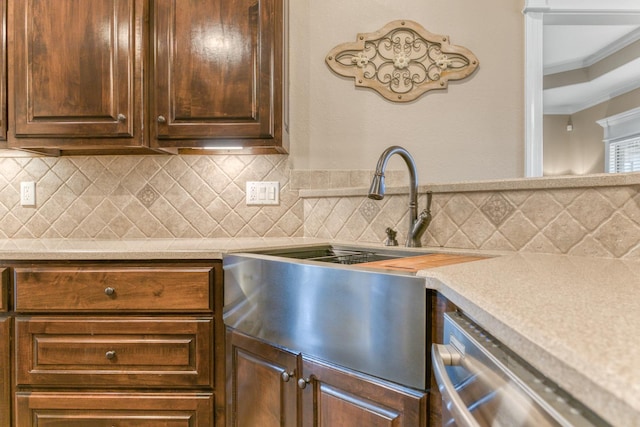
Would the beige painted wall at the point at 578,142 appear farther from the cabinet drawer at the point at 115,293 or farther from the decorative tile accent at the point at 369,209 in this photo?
the cabinet drawer at the point at 115,293

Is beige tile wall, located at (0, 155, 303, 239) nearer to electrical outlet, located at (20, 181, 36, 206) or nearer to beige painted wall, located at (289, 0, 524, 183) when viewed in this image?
electrical outlet, located at (20, 181, 36, 206)

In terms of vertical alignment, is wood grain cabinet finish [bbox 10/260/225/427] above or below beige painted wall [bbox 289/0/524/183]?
below

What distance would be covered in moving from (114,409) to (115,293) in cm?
39

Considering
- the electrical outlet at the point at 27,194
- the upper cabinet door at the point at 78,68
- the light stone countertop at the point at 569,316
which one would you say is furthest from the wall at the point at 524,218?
the electrical outlet at the point at 27,194

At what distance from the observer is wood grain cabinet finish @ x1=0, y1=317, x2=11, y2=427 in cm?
130

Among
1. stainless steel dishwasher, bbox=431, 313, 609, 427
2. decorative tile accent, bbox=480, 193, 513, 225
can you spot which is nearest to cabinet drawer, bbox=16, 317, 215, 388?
stainless steel dishwasher, bbox=431, 313, 609, 427

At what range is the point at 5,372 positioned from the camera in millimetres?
1304

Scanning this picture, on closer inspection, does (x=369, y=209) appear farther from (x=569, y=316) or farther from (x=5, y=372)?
(x=5, y=372)

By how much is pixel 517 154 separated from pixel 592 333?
5.44 ft

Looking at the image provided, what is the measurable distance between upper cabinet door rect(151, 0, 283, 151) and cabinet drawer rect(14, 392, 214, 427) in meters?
0.96

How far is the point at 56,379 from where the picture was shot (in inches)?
51.2

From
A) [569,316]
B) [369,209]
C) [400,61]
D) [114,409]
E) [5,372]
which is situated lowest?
[114,409]

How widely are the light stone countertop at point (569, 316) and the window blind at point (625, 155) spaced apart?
3933mm

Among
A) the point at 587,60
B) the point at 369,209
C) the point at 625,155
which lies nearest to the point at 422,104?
the point at 369,209
